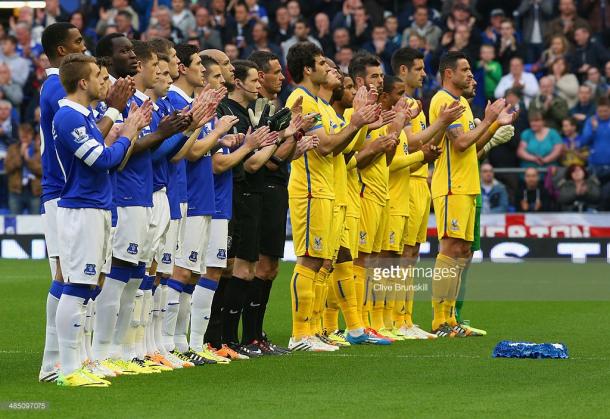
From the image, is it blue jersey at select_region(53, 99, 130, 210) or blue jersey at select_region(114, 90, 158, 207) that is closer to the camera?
blue jersey at select_region(53, 99, 130, 210)

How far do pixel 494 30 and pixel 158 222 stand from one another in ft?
51.6

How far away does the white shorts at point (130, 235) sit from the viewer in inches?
405

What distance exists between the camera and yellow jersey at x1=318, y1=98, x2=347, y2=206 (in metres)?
13.0

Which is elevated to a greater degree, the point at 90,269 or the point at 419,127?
the point at 419,127

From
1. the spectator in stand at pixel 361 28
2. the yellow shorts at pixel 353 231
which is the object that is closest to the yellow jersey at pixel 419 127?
the yellow shorts at pixel 353 231

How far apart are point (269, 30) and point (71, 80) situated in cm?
1650

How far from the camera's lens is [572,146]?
23250mm

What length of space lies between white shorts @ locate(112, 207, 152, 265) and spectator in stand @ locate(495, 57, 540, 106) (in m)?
14.6

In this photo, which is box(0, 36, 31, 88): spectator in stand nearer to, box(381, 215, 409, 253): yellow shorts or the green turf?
the green turf

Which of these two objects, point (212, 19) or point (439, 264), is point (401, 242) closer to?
point (439, 264)

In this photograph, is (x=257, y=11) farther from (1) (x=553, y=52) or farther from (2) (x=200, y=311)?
(2) (x=200, y=311)

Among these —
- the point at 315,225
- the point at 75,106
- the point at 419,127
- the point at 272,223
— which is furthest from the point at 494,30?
the point at 75,106

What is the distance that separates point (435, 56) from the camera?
25047mm

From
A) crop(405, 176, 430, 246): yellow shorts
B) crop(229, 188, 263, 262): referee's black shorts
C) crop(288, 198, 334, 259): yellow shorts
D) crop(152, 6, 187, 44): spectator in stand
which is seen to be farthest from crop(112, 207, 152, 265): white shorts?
crop(152, 6, 187, 44): spectator in stand
